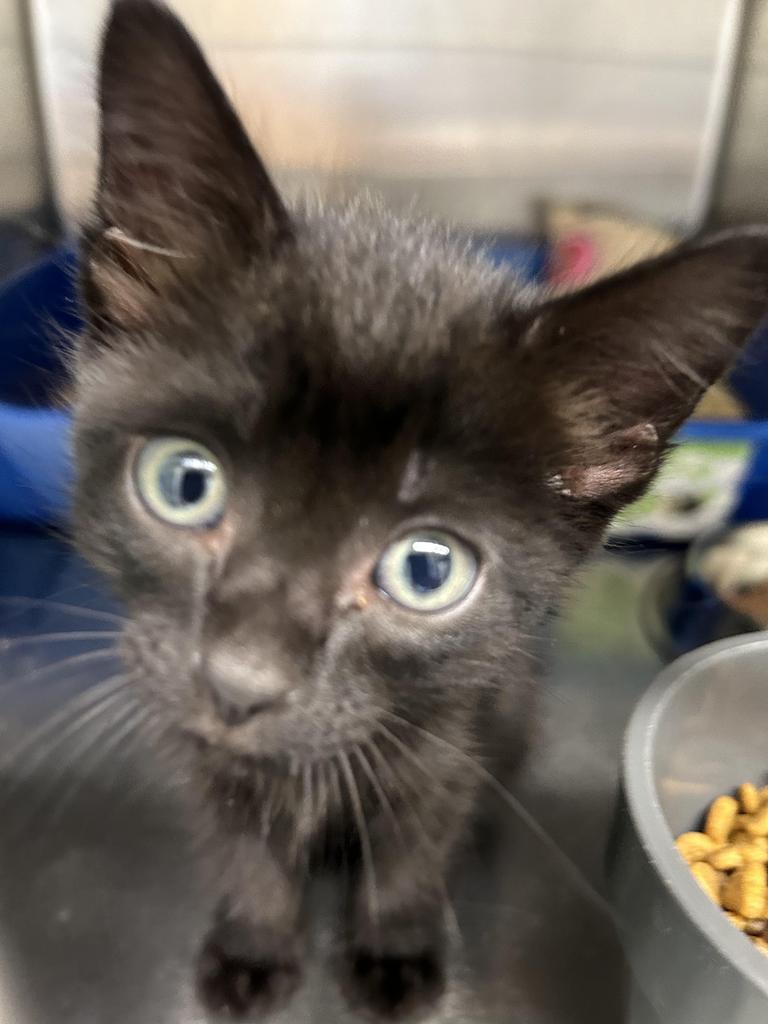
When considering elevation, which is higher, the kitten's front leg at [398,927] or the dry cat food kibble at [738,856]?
the dry cat food kibble at [738,856]

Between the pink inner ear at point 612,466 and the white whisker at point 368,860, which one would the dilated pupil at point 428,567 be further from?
the white whisker at point 368,860

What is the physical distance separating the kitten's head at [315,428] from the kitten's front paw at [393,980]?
11.2 inches

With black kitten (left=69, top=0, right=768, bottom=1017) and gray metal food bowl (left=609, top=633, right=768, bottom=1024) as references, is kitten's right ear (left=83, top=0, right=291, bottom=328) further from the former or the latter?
gray metal food bowl (left=609, top=633, right=768, bottom=1024)

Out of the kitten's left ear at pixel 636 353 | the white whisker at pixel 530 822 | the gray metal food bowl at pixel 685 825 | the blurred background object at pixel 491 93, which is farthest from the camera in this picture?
the blurred background object at pixel 491 93

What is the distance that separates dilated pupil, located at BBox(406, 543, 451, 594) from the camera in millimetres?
614

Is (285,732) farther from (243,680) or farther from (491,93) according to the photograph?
(491,93)

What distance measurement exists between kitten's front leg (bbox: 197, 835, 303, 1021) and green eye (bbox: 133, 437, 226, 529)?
0.34 m

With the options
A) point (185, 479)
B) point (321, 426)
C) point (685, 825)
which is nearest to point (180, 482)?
point (185, 479)

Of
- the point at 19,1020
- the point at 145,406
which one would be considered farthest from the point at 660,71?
the point at 19,1020

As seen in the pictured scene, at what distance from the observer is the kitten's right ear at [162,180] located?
1.80ft

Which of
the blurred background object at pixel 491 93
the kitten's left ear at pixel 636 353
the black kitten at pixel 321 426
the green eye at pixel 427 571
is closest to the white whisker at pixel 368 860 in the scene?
the black kitten at pixel 321 426

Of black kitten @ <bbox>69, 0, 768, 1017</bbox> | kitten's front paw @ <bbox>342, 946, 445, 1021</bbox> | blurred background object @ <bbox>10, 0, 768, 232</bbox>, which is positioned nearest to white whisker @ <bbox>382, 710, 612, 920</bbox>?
black kitten @ <bbox>69, 0, 768, 1017</bbox>

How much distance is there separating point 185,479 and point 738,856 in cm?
58

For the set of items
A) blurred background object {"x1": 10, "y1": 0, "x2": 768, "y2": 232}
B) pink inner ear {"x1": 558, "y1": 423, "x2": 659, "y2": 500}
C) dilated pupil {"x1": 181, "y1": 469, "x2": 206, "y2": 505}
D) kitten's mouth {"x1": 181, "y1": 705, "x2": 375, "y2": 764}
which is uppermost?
blurred background object {"x1": 10, "y1": 0, "x2": 768, "y2": 232}
